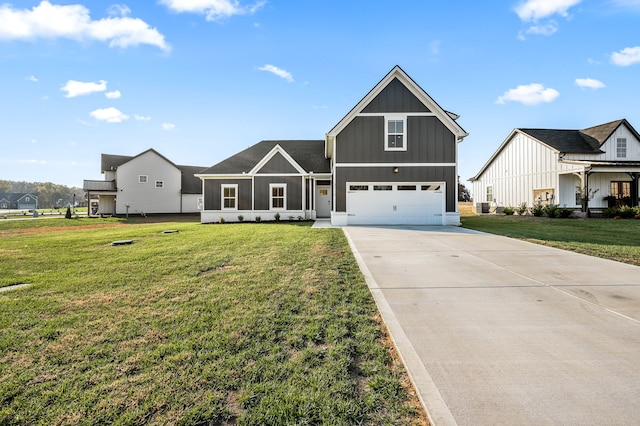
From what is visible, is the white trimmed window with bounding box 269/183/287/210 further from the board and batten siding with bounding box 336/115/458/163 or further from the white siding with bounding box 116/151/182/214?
the white siding with bounding box 116/151/182/214

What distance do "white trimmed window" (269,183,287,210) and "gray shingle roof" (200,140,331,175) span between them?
216cm

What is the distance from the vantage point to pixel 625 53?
1301cm

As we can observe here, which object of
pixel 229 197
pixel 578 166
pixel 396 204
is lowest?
pixel 396 204

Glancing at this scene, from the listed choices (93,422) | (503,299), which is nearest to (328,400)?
(93,422)

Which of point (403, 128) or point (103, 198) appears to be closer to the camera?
point (403, 128)

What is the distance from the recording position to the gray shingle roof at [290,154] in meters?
19.8

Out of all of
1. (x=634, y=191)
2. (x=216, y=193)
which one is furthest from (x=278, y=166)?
(x=634, y=191)

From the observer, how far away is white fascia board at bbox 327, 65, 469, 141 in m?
15.1

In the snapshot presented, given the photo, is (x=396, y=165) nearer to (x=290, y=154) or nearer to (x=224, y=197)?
(x=290, y=154)

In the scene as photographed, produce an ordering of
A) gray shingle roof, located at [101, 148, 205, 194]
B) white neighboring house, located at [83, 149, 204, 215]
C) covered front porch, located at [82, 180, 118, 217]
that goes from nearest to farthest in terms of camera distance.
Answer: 1. covered front porch, located at [82, 180, 118, 217]
2. white neighboring house, located at [83, 149, 204, 215]
3. gray shingle roof, located at [101, 148, 205, 194]

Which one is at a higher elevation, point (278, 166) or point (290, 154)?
point (290, 154)

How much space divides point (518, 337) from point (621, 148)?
87.9ft

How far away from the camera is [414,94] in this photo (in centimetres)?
1537

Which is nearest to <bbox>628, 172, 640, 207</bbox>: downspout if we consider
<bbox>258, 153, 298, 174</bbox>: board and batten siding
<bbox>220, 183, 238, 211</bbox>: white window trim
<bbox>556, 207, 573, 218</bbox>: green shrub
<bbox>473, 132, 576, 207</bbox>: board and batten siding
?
<bbox>473, 132, 576, 207</bbox>: board and batten siding
